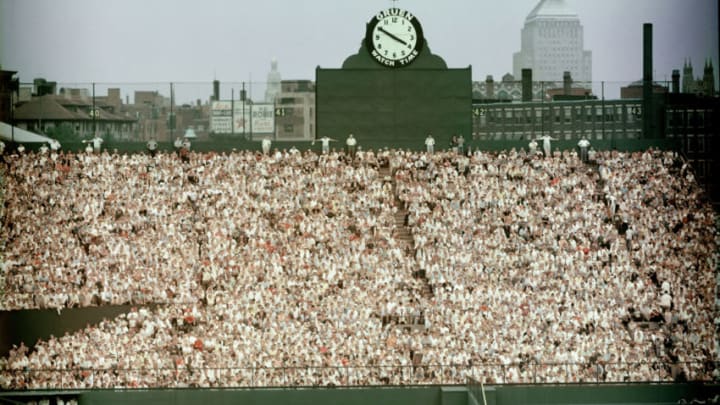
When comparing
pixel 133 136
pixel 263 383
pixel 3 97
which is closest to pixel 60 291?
pixel 263 383

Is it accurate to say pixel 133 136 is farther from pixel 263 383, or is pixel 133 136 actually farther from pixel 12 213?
pixel 263 383

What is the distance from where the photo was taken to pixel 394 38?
52562 mm

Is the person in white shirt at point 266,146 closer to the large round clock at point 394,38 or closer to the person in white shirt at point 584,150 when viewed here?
the large round clock at point 394,38

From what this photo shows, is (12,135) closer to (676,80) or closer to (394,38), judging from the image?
(394,38)

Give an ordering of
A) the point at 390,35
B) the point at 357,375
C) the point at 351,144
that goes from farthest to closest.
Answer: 1. the point at 390,35
2. the point at 351,144
3. the point at 357,375

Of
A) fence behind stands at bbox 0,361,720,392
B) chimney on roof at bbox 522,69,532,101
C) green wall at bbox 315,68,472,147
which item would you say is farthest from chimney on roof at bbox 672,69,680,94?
fence behind stands at bbox 0,361,720,392

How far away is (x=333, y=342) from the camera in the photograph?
37.4 m

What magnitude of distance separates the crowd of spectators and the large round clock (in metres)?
5.46

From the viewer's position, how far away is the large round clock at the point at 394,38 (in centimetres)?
5175

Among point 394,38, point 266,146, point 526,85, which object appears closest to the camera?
point 266,146

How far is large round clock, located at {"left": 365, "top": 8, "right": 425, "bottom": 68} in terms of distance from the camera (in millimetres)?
51750

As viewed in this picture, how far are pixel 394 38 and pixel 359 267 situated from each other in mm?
14935

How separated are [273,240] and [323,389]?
9.61m

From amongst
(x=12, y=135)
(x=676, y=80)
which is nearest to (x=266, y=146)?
(x=12, y=135)
